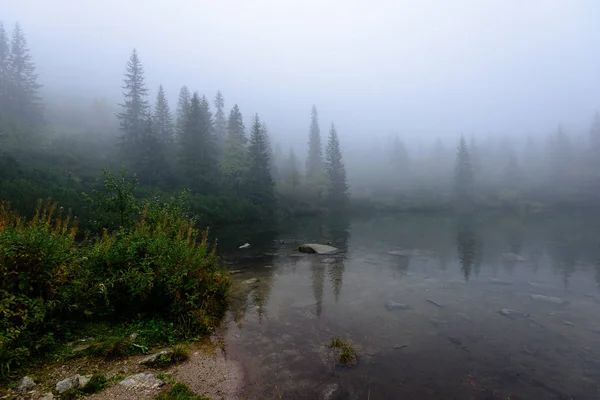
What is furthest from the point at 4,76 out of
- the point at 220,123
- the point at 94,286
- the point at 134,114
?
the point at 94,286

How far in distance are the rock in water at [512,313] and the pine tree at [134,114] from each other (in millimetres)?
57062

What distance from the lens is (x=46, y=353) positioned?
6113mm

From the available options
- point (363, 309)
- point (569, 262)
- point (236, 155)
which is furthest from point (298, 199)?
point (363, 309)

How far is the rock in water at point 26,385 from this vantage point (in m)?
5.03

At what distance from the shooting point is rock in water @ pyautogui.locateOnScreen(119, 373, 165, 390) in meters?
5.54

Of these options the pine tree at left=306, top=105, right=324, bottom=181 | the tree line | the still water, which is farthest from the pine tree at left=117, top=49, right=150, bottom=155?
the still water

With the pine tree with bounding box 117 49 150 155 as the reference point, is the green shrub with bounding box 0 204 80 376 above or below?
below

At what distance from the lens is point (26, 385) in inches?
202

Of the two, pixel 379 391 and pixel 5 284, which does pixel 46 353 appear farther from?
pixel 379 391

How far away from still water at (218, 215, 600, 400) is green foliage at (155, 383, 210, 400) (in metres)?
1.05

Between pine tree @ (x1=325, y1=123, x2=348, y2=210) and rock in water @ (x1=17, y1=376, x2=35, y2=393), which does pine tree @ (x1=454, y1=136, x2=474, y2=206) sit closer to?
pine tree @ (x1=325, y1=123, x2=348, y2=210)

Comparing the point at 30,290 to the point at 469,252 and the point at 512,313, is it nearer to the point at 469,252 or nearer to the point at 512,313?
the point at 512,313

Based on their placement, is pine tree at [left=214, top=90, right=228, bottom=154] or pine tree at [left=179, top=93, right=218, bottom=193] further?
pine tree at [left=214, top=90, right=228, bottom=154]

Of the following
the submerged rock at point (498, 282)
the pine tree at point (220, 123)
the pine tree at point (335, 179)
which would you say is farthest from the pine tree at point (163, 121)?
the submerged rock at point (498, 282)
